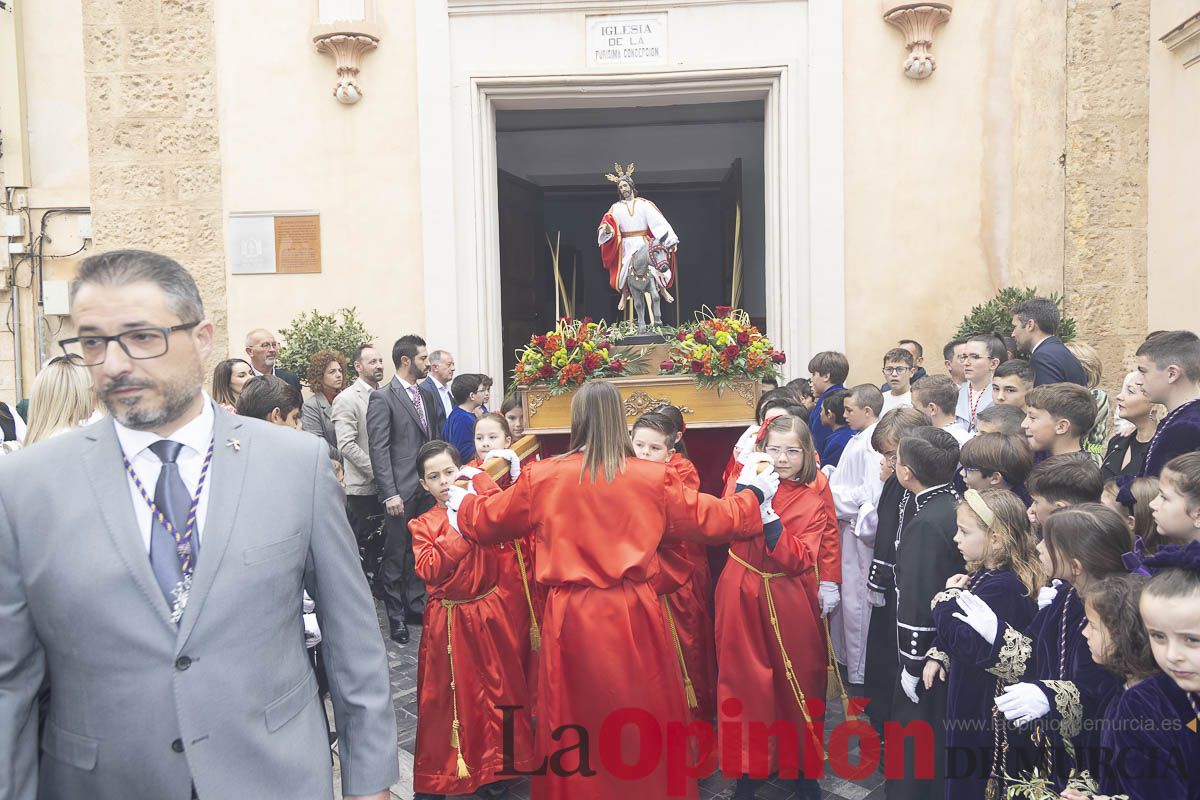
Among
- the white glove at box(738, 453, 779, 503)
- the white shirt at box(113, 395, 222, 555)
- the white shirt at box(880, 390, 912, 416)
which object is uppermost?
the white shirt at box(113, 395, 222, 555)

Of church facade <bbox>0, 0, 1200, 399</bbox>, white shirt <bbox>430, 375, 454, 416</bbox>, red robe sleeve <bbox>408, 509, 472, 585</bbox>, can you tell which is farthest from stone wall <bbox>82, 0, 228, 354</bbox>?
red robe sleeve <bbox>408, 509, 472, 585</bbox>

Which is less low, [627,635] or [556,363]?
[556,363]

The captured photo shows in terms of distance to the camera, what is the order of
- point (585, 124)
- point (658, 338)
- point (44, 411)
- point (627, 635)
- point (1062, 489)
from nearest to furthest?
1. point (1062, 489)
2. point (627, 635)
3. point (44, 411)
4. point (658, 338)
5. point (585, 124)

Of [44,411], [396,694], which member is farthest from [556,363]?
[44,411]

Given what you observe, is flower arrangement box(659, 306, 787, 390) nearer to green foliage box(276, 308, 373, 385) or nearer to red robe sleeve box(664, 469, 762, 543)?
red robe sleeve box(664, 469, 762, 543)

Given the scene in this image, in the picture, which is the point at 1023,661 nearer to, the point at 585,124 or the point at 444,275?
the point at 444,275

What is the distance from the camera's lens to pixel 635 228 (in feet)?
21.2

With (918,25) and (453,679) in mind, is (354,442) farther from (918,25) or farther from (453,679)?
(918,25)

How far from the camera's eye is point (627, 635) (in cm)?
345

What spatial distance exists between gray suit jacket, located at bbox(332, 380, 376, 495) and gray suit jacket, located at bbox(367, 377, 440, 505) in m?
0.13

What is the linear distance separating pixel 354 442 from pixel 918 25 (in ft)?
20.3

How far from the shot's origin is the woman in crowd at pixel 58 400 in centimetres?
375

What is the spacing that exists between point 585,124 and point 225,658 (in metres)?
10.4

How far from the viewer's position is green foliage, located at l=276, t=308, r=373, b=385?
8.28 m
